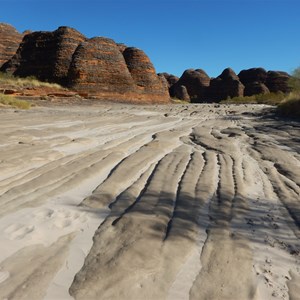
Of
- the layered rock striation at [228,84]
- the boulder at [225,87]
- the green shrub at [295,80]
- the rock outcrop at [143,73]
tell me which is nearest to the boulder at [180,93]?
the layered rock striation at [228,84]

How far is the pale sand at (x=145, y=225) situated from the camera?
7.13 feet

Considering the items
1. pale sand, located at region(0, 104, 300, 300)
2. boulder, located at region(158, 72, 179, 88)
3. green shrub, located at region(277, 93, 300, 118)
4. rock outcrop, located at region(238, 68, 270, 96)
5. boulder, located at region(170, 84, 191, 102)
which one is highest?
pale sand, located at region(0, 104, 300, 300)

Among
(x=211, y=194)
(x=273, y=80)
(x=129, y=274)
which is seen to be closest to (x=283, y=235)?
(x=211, y=194)

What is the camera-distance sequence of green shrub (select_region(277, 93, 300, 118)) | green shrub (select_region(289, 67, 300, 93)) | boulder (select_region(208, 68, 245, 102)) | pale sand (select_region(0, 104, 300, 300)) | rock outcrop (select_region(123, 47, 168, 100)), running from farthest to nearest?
boulder (select_region(208, 68, 245, 102)) → rock outcrop (select_region(123, 47, 168, 100)) → green shrub (select_region(289, 67, 300, 93)) → green shrub (select_region(277, 93, 300, 118)) → pale sand (select_region(0, 104, 300, 300))

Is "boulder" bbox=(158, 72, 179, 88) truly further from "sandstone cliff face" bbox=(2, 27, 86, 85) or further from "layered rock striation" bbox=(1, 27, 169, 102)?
"sandstone cliff face" bbox=(2, 27, 86, 85)

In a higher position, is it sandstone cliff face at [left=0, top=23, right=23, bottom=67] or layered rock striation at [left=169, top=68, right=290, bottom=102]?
sandstone cliff face at [left=0, top=23, right=23, bottom=67]

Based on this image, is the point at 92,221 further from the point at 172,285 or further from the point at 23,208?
the point at 172,285

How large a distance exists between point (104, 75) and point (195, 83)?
43.8 m

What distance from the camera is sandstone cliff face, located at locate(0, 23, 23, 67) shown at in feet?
114

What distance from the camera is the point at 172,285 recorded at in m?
2.18

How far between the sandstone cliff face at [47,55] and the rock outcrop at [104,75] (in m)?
0.94

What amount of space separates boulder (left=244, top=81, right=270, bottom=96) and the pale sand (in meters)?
59.9

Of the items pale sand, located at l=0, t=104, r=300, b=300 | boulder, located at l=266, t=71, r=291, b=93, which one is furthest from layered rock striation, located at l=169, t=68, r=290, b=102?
pale sand, located at l=0, t=104, r=300, b=300

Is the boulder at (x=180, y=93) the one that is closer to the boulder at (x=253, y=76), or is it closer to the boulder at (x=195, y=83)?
the boulder at (x=195, y=83)
